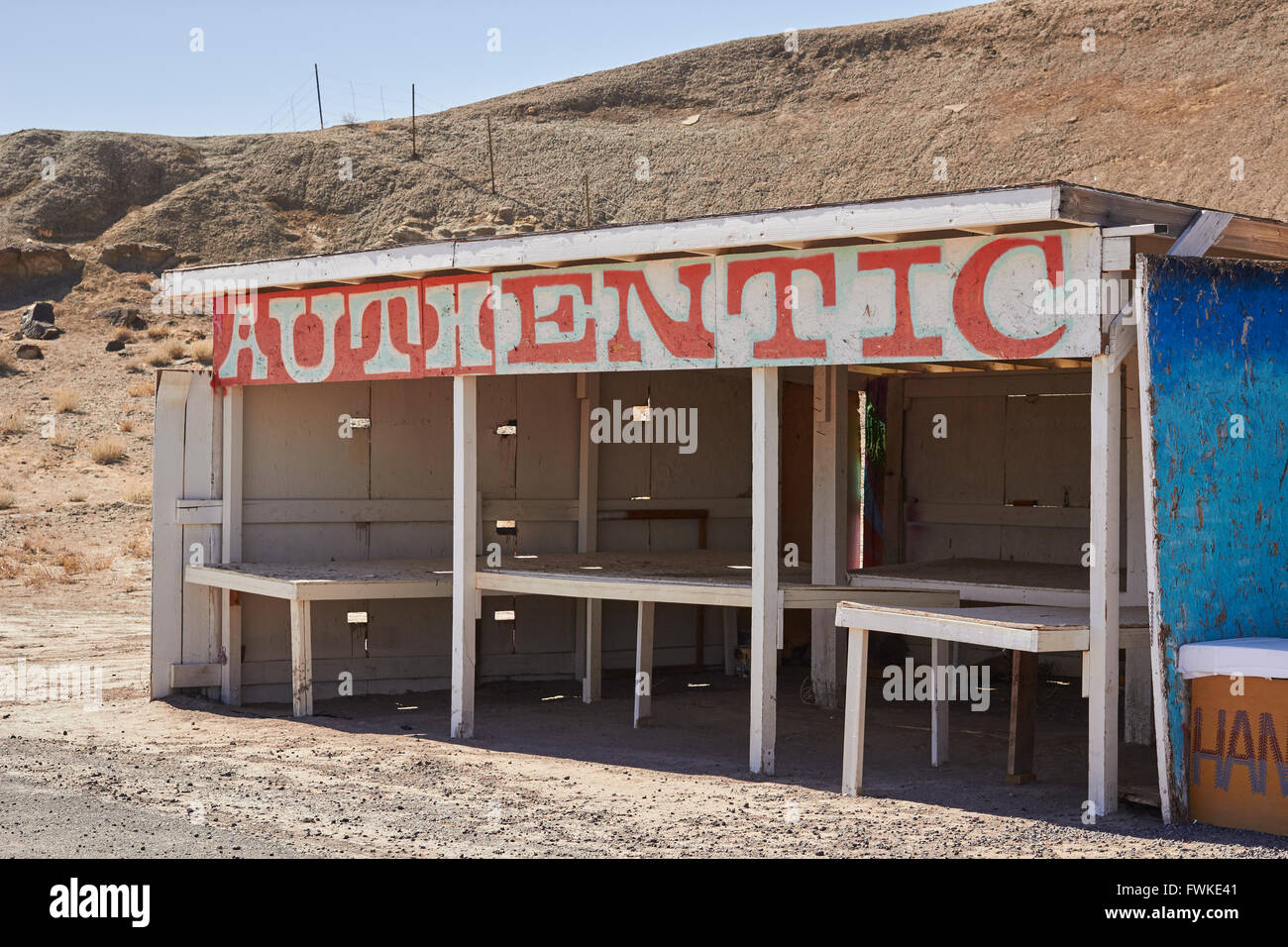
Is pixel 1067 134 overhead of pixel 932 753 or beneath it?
overhead

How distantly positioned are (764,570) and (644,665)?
8.10ft

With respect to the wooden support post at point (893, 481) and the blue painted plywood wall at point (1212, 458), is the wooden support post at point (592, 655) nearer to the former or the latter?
the wooden support post at point (893, 481)

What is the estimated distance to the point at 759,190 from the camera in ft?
148

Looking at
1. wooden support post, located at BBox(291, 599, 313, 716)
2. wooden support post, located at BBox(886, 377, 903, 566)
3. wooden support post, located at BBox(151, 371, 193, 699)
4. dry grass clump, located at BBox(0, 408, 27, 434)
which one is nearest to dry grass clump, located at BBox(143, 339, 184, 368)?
dry grass clump, located at BBox(0, 408, 27, 434)

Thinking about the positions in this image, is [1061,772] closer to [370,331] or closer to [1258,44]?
[370,331]

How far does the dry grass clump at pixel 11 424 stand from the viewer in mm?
26094

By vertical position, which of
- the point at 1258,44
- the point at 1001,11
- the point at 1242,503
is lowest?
the point at 1242,503

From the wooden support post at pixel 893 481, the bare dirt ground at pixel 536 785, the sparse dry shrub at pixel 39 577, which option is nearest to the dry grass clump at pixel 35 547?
the sparse dry shrub at pixel 39 577

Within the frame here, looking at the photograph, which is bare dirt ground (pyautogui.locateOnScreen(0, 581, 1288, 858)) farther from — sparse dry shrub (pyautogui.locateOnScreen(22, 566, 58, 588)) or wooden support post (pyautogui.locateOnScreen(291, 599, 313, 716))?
→ sparse dry shrub (pyautogui.locateOnScreen(22, 566, 58, 588))

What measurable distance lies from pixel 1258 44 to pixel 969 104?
29.8ft

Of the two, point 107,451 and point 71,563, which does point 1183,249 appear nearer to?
point 71,563

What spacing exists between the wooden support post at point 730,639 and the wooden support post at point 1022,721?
5.19 m

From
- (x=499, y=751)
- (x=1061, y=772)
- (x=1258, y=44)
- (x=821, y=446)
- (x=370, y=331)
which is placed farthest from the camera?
(x=1258, y=44)

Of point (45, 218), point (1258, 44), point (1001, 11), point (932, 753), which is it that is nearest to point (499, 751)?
point (932, 753)
